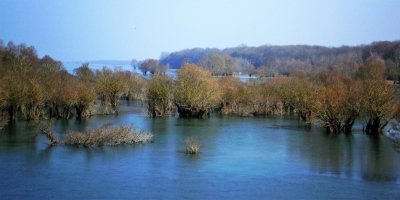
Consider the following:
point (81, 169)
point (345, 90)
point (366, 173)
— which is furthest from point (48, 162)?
point (345, 90)

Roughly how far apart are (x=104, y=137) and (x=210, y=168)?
8.57 metres

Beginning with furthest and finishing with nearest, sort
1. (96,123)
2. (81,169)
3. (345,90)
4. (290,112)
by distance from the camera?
(290,112)
(96,123)
(345,90)
(81,169)

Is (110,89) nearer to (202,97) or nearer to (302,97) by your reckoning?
(202,97)

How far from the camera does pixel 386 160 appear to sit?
95.6 ft

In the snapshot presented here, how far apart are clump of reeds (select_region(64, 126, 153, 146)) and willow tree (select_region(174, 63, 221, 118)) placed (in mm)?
17950

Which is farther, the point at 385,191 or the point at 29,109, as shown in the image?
the point at 29,109

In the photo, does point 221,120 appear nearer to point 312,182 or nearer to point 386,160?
point 386,160

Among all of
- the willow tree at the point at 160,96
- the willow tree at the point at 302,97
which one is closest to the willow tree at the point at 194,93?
the willow tree at the point at 160,96

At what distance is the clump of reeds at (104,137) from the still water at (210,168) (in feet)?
2.75

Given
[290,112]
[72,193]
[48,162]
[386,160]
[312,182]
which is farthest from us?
[290,112]

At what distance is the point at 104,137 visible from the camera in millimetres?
32062

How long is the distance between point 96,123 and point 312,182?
2510cm

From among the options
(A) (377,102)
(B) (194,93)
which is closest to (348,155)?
(A) (377,102)

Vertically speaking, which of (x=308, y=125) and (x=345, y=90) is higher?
(x=345, y=90)
